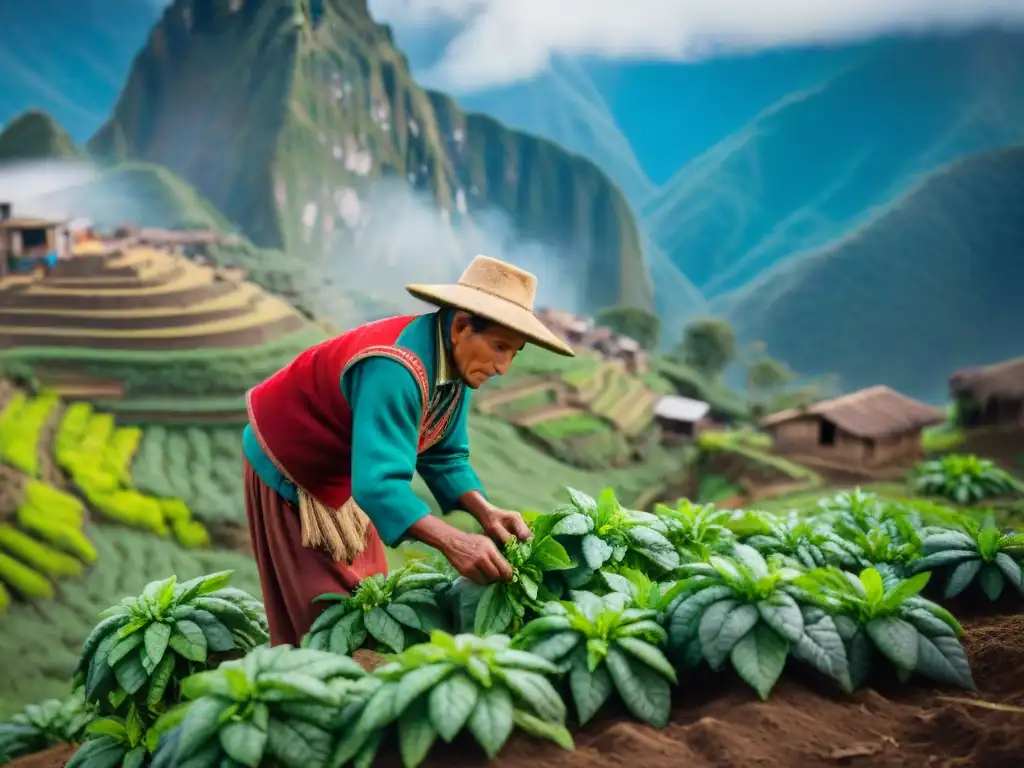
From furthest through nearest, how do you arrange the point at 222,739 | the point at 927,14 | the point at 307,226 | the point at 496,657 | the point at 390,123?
the point at 390,123 → the point at 307,226 → the point at 927,14 → the point at 496,657 → the point at 222,739

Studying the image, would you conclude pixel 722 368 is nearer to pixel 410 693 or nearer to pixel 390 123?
pixel 390 123

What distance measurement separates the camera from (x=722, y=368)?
80.0 feet

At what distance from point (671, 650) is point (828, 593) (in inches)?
17.0

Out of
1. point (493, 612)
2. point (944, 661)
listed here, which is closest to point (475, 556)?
point (493, 612)

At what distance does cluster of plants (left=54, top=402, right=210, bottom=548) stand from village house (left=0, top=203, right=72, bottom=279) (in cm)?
404

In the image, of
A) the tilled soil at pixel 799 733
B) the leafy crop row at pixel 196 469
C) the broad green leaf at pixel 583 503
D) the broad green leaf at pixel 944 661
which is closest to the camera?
the tilled soil at pixel 799 733

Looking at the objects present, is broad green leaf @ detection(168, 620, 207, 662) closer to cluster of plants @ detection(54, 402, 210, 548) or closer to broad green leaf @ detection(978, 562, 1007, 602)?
broad green leaf @ detection(978, 562, 1007, 602)

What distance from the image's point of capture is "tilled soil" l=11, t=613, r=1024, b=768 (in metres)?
1.62

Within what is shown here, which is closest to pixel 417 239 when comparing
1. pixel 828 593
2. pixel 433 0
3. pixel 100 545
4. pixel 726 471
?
pixel 433 0

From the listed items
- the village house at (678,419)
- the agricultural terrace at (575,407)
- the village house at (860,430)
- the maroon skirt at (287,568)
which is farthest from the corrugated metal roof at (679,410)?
the maroon skirt at (287,568)

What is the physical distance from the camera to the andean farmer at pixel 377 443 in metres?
2.03

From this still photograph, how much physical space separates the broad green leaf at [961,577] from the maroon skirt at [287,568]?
1825 mm

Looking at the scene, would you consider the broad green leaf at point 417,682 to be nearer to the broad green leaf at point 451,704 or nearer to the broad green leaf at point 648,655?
the broad green leaf at point 451,704

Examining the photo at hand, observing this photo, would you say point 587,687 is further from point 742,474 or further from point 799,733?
point 742,474
